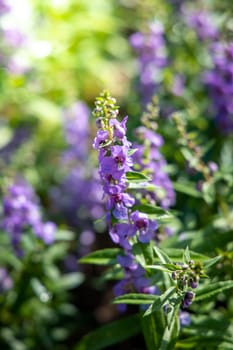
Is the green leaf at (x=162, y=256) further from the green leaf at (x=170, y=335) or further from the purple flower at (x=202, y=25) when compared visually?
the purple flower at (x=202, y=25)

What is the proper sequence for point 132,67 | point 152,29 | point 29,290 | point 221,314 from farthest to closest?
1. point 132,67
2. point 152,29
3. point 29,290
4. point 221,314

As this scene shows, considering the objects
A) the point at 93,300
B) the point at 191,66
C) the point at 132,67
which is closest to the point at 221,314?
the point at 93,300

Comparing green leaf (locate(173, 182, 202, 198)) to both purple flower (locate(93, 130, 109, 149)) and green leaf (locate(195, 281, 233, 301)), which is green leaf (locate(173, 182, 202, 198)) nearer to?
green leaf (locate(195, 281, 233, 301))

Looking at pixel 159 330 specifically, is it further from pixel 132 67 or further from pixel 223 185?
Result: pixel 132 67

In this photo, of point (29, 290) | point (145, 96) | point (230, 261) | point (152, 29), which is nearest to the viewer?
point (230, 261)

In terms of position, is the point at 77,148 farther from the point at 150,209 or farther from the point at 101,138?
the point at 101,138

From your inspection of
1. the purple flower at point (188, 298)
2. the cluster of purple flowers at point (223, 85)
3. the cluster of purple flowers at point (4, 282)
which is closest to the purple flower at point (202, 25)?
the cluster of purple flowers at point (223, 85)

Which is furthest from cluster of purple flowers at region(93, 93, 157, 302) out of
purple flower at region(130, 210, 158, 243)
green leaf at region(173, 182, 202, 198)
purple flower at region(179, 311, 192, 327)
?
green leaf at region(173, 182, 202, 198)
